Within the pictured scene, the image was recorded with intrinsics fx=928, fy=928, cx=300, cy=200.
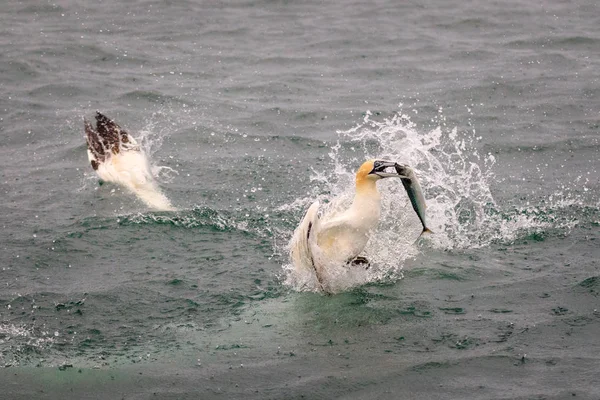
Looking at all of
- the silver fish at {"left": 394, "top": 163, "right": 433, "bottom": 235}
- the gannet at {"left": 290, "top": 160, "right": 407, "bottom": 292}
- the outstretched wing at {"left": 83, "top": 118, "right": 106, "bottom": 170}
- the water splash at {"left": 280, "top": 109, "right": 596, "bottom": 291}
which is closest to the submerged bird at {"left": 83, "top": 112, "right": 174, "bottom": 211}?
the outstretched wing at {"left": 83, "top": 118, "right": 106, "bottom": 170}

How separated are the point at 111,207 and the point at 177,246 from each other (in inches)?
59.2

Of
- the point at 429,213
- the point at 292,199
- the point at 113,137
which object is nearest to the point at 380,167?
the point at 429,213

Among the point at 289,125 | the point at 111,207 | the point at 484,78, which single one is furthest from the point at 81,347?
the point at 484,78

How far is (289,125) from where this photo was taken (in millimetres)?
13867

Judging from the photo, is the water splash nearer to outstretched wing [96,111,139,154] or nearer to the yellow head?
the yellow head

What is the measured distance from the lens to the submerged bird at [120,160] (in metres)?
11.5

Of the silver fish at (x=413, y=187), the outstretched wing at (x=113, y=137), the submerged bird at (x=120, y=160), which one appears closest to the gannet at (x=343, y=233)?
the silver fish at (x=413, y=187)

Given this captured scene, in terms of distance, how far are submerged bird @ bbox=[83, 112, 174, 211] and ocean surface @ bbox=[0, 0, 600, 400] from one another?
22cm

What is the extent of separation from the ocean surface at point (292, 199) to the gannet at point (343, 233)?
12.5 inches

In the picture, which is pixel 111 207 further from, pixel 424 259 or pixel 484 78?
pixel 484 78

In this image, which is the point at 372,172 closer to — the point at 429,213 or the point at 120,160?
the point at 429,213

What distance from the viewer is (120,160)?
11836 mm

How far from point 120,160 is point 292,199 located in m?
2.36

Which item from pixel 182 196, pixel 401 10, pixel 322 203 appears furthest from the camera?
pixel 401 10
